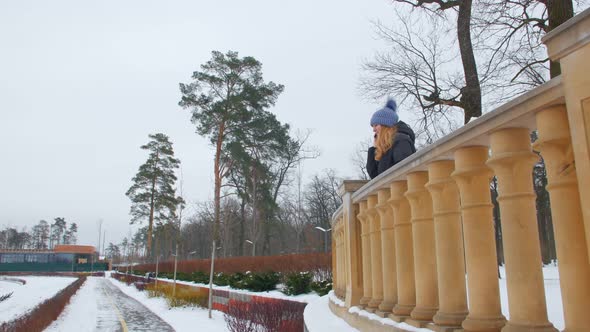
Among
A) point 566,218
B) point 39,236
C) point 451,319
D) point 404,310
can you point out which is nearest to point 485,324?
point 451,319

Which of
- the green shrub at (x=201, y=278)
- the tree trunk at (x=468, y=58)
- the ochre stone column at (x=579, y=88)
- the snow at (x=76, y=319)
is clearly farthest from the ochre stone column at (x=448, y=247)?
the green shrub at (x=201, y=278)

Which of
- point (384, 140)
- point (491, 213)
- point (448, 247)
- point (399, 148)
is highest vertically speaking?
point (384, 140)

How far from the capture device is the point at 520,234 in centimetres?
206

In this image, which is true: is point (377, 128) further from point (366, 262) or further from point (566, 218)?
point (566, 218)

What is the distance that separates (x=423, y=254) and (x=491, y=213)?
69 cm

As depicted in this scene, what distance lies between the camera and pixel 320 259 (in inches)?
681

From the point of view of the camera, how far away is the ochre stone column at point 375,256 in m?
4.08

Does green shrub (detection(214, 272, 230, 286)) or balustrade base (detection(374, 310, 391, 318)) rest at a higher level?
A: balustrade base (detection(374, 310, 391, 318))

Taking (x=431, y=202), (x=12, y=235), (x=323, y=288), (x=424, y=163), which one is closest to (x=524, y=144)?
(x=424, y=163)

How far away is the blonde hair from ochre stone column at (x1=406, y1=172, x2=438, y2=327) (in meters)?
1.34

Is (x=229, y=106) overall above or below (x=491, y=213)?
above

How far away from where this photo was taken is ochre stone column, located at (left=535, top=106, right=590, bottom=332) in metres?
1.77

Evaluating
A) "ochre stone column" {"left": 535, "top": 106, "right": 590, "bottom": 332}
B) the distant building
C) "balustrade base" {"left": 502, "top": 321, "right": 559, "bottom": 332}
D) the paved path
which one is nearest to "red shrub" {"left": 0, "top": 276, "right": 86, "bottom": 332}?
the paved path

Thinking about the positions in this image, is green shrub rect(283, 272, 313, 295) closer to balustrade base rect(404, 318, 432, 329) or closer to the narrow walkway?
the narrow walkway
